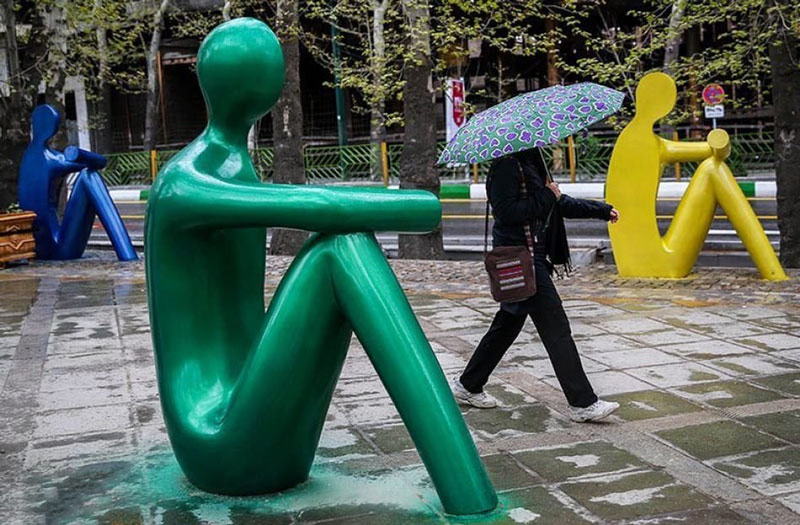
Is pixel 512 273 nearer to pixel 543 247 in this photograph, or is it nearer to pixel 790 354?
pixel 543 247

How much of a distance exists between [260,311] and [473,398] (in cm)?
160

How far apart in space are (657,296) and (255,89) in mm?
5550

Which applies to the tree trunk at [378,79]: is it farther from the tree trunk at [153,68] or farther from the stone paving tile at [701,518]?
the stone paving tile at [701,518]

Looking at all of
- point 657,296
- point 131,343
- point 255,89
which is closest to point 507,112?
point 255,89

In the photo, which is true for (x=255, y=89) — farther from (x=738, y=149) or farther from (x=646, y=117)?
(x=738, y=149)

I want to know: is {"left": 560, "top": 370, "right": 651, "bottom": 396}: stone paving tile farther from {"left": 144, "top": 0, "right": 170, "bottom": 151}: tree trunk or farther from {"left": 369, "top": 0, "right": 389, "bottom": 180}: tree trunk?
{"left": 144, "top": 0, "right": 170, "bottom": 151}: tree trunk

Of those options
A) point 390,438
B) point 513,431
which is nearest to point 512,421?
point 513,431

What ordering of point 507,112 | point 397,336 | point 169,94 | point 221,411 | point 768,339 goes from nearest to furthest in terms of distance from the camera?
1. point 397,336
2. point 221,411
3. point 507,112
4. point 768,339
5. point 169,94

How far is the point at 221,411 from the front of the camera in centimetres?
362

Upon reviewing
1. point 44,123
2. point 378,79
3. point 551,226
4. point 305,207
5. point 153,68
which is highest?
point 153,68

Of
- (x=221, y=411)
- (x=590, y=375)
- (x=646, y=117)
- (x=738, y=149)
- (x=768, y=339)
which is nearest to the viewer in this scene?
(x=221, y=411)

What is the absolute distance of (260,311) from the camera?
3.88 m

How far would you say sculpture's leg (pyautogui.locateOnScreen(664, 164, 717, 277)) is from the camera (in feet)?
30.4

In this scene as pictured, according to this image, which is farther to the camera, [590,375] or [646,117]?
[646,117]
